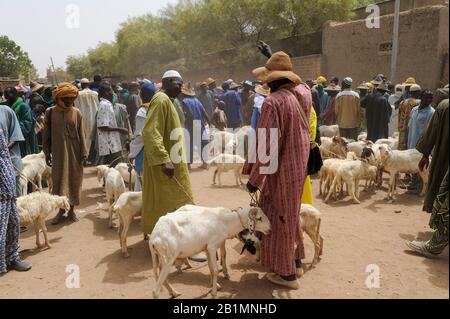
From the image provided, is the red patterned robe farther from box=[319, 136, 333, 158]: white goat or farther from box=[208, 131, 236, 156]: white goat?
box=[208, 131, 236, 156]: white goat

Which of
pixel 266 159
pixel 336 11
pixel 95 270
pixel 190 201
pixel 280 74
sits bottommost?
pixel 95 270

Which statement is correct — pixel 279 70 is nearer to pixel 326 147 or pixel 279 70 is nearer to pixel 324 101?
pixel 326 147

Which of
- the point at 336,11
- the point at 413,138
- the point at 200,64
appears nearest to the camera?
the point at 413,138

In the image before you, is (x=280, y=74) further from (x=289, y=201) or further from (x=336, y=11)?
(x=336, y=11)

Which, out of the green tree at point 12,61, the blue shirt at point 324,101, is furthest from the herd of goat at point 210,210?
the green tree at point 12,61

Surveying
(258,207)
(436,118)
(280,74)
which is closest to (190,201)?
(258,207)

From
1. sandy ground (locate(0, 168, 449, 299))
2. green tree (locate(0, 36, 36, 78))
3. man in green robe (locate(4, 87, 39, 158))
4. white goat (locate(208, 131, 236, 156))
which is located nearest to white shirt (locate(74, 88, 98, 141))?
man in green robe (locate(4, 87, 39, 158))

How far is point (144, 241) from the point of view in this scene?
17.3ft

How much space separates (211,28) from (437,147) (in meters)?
22.8

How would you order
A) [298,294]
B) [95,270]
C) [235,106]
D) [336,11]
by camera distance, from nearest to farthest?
[298,294]
[95,270]
[235,106]
[336,11]

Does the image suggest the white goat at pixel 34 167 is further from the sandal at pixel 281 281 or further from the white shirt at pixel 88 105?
the sandal at pixel 281 281

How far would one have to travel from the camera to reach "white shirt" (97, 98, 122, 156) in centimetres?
707

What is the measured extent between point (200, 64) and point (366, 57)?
1652cm

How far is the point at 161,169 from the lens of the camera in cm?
430
